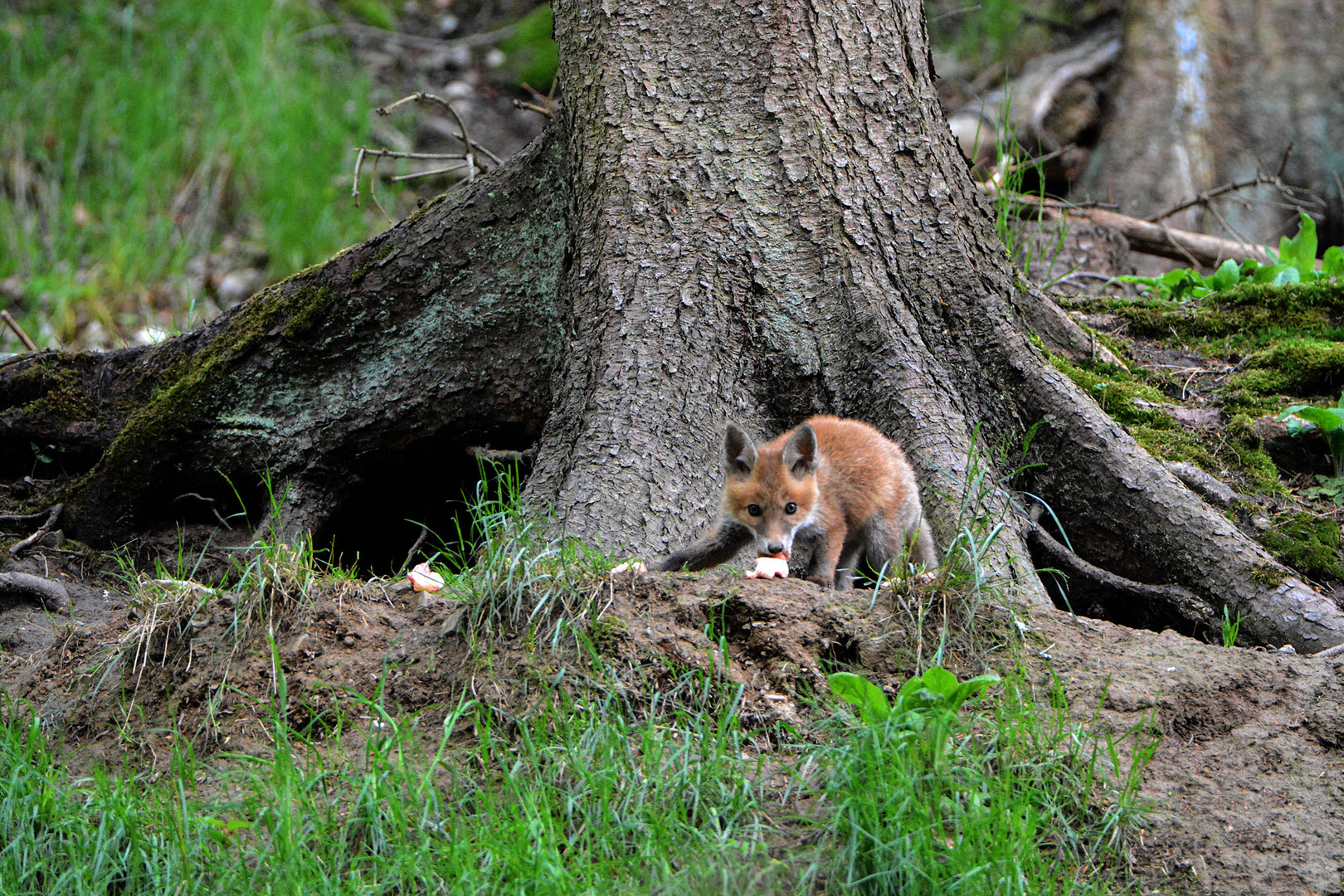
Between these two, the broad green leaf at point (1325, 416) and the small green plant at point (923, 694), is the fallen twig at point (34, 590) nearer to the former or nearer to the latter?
the small green plant at point (923, 694)

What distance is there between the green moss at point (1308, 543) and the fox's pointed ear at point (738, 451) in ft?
6.20

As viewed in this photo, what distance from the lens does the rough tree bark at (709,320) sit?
12.5ft

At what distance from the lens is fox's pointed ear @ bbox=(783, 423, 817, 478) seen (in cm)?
366

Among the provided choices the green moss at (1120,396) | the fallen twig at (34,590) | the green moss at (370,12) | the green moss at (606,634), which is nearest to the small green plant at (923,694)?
the green moss at (606,634)

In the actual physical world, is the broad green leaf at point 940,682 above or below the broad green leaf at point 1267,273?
below

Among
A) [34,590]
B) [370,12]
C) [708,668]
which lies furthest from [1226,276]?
[370,12]

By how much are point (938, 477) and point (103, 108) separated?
365 inches

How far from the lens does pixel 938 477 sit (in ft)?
12.6

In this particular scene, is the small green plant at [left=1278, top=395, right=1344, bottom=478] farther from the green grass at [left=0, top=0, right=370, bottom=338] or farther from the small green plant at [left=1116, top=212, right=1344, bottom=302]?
the green grass at [left=0, top=0, right=370, bottom=338]

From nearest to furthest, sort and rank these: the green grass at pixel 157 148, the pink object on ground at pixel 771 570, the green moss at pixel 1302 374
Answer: the pink object on ground at pixel 771 570, the green moss at pixel 1302 374, the green grass at pixel 157 148

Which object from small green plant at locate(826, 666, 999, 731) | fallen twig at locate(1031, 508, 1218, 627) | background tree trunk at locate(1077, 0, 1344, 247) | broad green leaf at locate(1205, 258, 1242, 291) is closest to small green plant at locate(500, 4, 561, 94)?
background tree trunk at locate(1077, 0, 1344, 247)

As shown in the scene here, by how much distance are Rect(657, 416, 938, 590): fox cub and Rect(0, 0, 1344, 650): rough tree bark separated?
11 cm

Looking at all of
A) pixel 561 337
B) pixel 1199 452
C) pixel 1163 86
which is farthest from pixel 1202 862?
pixel 1163 86

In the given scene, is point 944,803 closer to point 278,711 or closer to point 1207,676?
point 1207,676
